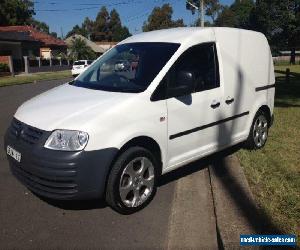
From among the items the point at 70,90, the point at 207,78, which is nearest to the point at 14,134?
the point at 70,90

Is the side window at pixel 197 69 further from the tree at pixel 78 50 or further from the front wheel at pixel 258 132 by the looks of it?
the tree at pixel 78 50

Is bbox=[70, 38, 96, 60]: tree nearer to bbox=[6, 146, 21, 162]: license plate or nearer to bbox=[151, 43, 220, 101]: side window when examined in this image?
bbox=[151, 43, 220, 101]: side window

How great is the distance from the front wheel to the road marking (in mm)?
1361

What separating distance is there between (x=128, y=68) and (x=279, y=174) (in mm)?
2494

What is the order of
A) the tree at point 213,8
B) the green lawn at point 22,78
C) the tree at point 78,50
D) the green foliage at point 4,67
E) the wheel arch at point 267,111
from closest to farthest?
the wheel arch at point 267,111, the green lawn at point 22,78, the green foliage at point 4,67, the tree at point 78,50, the tree at point 213,8

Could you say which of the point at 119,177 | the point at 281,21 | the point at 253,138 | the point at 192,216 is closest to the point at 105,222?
the point at 119,177

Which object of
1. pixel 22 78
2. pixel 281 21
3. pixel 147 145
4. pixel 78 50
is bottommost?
pixel 22 78

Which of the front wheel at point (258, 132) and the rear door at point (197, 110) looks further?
the front wheel at point (258, 132)

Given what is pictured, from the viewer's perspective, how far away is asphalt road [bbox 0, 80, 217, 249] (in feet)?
13.4

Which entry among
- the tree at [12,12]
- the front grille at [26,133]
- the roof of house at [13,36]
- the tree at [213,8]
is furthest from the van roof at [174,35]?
the tree at [213,8]

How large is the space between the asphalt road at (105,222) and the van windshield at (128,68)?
143cm

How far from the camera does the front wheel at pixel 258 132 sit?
6.83m

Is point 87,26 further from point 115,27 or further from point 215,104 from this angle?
point 215,104

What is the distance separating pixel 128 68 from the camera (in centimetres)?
549
